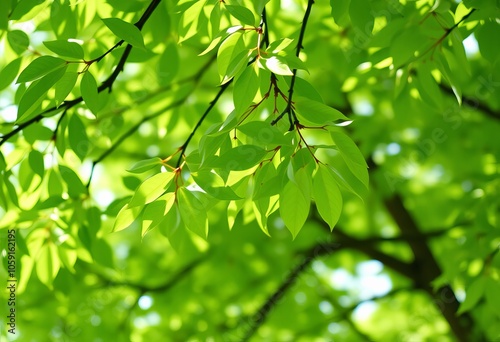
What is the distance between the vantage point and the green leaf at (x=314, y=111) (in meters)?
1.35

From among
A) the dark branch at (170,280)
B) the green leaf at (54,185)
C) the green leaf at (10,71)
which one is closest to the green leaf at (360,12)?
the green leaf at (10,71)

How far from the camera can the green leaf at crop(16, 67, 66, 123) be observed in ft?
4.77

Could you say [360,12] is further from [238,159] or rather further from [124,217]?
[124,217]

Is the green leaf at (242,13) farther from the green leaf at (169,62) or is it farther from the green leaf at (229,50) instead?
the green leaf at (169,62)

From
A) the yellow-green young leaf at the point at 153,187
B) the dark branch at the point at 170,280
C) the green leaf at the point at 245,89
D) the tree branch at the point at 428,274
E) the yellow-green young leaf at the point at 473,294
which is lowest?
the tree branch at the point at 428,274

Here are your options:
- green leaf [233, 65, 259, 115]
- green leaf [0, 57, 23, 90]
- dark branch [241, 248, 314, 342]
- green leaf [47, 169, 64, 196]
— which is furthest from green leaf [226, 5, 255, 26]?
dark branch [241, 248, 314, 342]

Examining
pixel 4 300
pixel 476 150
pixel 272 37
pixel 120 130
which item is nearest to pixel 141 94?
pixel 120 130

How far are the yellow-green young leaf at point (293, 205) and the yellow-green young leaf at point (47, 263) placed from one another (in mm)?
1110

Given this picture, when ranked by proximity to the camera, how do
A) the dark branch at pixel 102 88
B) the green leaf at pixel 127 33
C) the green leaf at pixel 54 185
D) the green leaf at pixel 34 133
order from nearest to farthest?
the green leaf at pixel 127 33, the dark branch at pixel 102 88, the green leaf at pixel 34 133, the green leaf at pixel 54 185

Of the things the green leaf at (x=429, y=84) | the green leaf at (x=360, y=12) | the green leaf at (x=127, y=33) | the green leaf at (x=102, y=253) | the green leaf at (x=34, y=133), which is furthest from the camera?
the green leaf at (x=102, y=253)

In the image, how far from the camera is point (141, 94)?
9.29ft

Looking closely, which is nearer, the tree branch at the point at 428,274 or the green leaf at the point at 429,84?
the green leaf at the point at 429,84

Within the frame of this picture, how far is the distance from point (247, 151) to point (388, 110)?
3045 mm

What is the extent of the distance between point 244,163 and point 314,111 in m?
0.21
